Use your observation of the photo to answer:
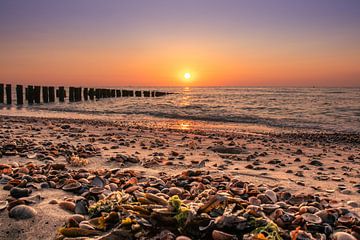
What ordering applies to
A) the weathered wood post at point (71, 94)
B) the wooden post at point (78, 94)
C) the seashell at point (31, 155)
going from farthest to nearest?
1. the wooden post at point (78, 94)
2. the weathered wood post at point (71, 94)
3. the seashell at point (31, 155)

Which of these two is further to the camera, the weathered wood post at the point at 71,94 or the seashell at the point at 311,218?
the weathered wood post at the point at 71,94

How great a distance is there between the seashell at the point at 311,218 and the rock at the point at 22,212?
8.16 ft

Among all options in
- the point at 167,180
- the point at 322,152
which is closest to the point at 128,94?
the point at 322,152

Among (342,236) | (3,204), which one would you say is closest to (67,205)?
(3,204)

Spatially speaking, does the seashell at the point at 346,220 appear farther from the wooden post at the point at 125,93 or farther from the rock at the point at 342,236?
the wooden post at the point at 125,93

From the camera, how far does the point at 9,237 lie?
8.50 feet

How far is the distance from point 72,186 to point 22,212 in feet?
3.02

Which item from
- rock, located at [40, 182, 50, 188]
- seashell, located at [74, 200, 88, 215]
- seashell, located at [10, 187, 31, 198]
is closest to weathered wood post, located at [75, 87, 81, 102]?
rock, located at [40, 182, 50, 188]

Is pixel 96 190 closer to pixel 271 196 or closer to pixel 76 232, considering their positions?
pixel 76 232

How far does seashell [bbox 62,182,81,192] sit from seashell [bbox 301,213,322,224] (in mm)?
2526

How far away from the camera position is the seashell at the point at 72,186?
371 cm

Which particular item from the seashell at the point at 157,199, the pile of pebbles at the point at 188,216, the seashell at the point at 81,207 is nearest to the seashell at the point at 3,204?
the pile of pebbles at the point at 188,216

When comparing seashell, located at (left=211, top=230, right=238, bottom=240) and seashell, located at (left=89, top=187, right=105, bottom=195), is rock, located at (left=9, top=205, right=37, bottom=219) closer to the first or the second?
seashell, located at (left=89, top=187, right=105, bottom=195)

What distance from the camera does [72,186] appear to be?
377 cm
